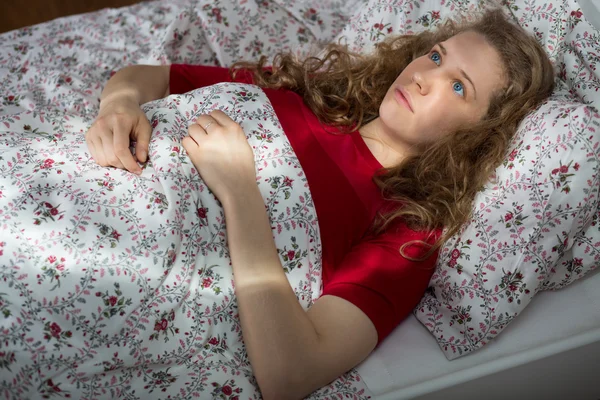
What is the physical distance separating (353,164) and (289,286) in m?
0.32

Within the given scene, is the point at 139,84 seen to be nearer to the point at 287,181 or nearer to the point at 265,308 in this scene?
the point at 287,181

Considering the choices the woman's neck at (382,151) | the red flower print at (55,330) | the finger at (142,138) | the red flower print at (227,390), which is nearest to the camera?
the red flower print at (55,330)

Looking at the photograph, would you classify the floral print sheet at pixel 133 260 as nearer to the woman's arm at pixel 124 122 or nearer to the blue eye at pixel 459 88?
the woman's arm at pixel 124 122

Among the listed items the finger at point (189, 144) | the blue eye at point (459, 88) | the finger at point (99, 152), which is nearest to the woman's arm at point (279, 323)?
the finger at point (189, 144)

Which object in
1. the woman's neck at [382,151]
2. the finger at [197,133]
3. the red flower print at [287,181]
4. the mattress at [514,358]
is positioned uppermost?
the finger at [197,133]

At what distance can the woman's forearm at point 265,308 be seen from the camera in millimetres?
1018

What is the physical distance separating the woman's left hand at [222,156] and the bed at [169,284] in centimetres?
3

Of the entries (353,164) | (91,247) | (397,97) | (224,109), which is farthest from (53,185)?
(397,97)

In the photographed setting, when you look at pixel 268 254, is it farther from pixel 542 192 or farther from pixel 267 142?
pixel 542 192

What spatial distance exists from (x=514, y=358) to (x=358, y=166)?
49 centimetres

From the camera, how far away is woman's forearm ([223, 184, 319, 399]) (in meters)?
1.02

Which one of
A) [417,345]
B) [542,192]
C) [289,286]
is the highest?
[542,192]

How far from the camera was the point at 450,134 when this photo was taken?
1.25 meters

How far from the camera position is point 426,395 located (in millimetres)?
1090
